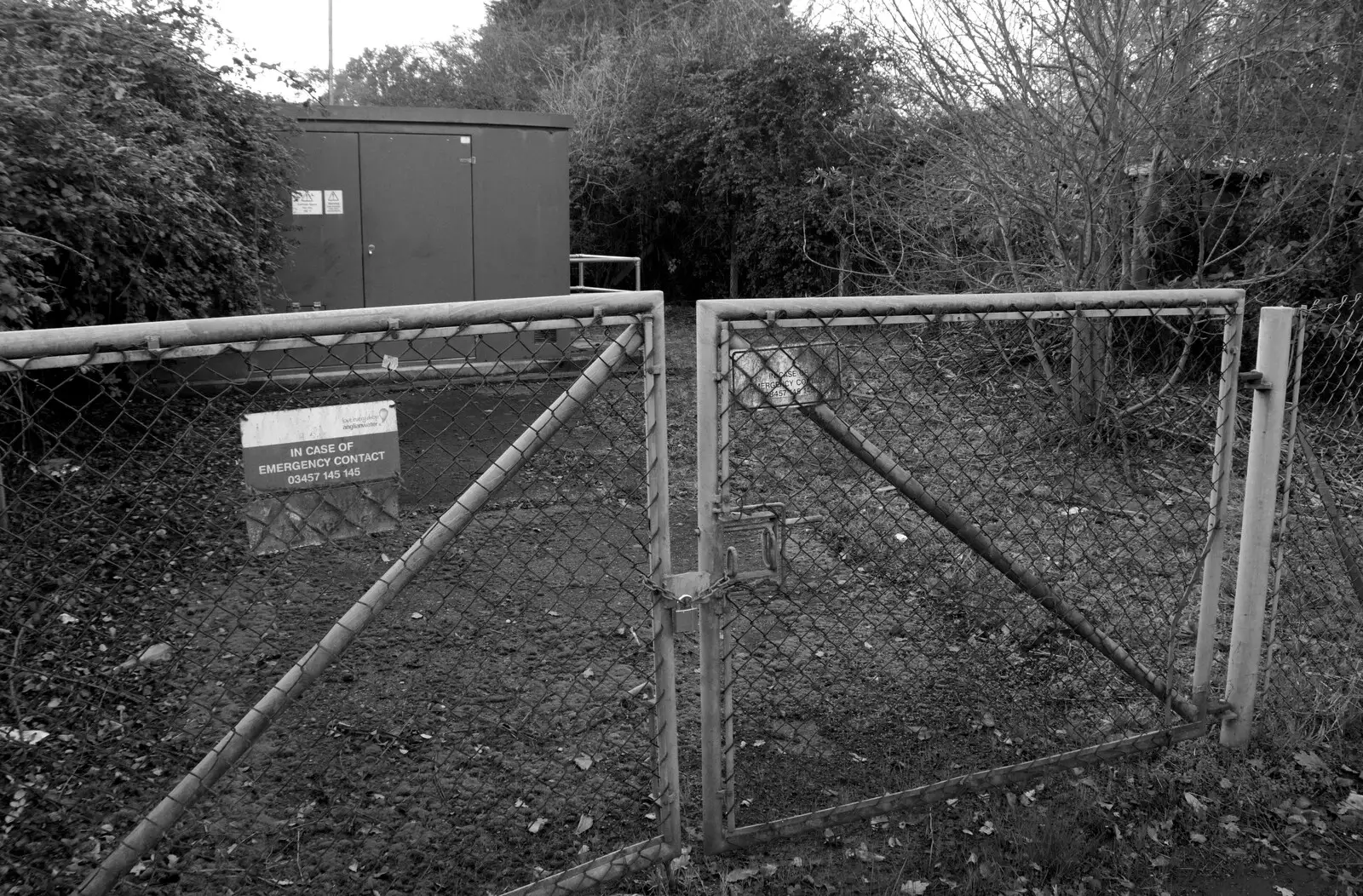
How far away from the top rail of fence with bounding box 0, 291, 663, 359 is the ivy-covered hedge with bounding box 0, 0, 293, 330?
3393 mm

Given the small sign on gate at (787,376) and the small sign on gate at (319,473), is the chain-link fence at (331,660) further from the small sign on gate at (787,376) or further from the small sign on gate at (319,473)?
the small sign on gate at (787,376)

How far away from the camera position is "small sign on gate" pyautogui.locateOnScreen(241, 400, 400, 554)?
202 centimetres

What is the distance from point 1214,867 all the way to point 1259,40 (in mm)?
5081

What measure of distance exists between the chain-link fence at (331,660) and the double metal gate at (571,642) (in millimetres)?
12

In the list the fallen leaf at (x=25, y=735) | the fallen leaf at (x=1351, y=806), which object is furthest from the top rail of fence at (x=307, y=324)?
the fallen leaf at (x=1351, y=806)

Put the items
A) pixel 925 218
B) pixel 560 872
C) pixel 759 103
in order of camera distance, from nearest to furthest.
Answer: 1. pixel 560 872
2. pixel 925 218
3. pixel 759 103

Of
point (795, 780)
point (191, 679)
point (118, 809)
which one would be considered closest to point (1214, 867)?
point (795, 780)

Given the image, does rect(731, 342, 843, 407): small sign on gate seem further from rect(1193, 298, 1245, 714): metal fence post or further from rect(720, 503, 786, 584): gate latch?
rect(1193, 298, 1245, 714): metal fence post

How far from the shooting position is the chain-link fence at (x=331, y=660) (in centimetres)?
209

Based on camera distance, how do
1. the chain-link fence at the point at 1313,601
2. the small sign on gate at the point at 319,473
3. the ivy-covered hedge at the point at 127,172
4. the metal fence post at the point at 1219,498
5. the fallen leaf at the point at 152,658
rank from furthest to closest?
the ivy-covered hedge at the point at 127,172, the fallen leaf at the point at 152,658, the chain-link fence at the point at 1313,601, the metal fence post at the point at 1219,498, the small sign on gate at the point at 319,473

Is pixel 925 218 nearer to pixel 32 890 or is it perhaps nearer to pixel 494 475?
pixel 494 475

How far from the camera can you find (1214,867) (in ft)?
9.55

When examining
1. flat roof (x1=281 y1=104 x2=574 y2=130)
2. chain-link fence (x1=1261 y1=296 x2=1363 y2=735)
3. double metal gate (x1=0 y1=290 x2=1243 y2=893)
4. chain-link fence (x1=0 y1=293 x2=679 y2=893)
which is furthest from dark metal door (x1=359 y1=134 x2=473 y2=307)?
chain-link fence (x1=1261 y1=296 x2=1363 y2=735)

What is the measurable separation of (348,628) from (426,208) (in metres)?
7.98
